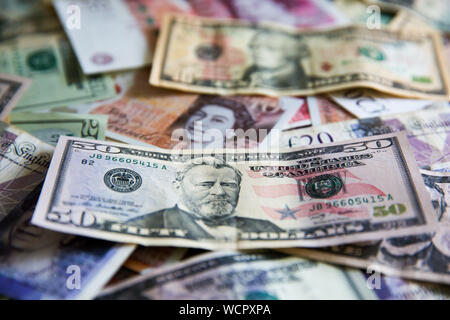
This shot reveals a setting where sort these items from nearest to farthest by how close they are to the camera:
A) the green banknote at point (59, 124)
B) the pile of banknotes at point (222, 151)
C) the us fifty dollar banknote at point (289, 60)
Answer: the pile of banknotes at point (222, 151), the green banknote at point (59, 124), the us fifty dollar banknote at point (289, 60)

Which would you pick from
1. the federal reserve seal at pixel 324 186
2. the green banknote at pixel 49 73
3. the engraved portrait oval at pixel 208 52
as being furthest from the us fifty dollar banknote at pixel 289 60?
the federal reserve seal at pixel 324 186

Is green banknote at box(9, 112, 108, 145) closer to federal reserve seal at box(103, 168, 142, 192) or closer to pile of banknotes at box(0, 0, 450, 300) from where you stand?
pile of banknotes at box(0, 0, 450, 300)

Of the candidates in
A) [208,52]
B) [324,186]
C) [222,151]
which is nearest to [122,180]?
[222,151]

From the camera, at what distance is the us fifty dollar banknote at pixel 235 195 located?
28.1 inches

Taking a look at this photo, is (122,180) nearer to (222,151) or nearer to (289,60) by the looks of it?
(222,151)

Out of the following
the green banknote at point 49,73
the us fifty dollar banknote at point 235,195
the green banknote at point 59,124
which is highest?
the green banknote at point 49,73

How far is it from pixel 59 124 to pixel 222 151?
333mm

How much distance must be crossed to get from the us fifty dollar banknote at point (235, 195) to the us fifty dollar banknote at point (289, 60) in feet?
0.72

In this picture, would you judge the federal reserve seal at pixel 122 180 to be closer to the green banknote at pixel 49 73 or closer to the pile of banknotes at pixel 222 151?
the pile of banknotes at pixel 222 151

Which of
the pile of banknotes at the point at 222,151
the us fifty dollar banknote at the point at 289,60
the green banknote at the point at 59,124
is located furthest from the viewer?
the us fifty dollar banknote at the point at 289,60

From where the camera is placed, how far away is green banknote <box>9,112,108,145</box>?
0.90m

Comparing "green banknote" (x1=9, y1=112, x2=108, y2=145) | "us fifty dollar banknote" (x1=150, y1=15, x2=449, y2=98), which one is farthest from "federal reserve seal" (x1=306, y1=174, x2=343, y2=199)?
"green banknote" (x1=9, y1=112, x2=108, y2=145)

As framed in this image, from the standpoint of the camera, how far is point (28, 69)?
1068 millimetres
